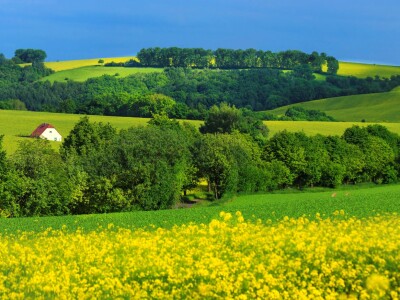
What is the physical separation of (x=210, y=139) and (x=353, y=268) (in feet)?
168

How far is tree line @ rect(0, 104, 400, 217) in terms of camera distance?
1997 inches

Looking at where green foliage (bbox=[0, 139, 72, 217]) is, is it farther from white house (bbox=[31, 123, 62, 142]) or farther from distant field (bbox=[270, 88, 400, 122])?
distant field (bbox=[270, 88, 400, 122])

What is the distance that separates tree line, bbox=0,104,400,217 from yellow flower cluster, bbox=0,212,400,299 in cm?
3067

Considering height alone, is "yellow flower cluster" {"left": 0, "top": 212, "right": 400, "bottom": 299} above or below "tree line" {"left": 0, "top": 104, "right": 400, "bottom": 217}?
above

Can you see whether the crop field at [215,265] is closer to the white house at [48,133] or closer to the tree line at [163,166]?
the tree line at [163,166]

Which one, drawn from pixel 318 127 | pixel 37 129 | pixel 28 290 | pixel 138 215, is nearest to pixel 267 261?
Result: pixel 28 290

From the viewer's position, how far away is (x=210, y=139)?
6750cm

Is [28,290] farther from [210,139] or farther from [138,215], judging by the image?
[210,139]

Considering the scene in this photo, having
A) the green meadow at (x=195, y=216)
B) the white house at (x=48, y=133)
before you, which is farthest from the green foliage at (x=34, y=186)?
the white house at (x=48, y=133)

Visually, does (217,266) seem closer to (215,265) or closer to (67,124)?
(215,265)

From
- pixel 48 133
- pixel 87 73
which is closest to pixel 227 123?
pixel 48 133

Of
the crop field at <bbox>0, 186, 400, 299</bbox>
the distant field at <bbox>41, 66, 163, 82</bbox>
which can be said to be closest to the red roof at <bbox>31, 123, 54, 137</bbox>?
the crop field at <bbox>0, 186, 400, 299</bbox>

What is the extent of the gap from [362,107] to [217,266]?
143759 millimetres

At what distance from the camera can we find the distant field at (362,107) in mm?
141625
